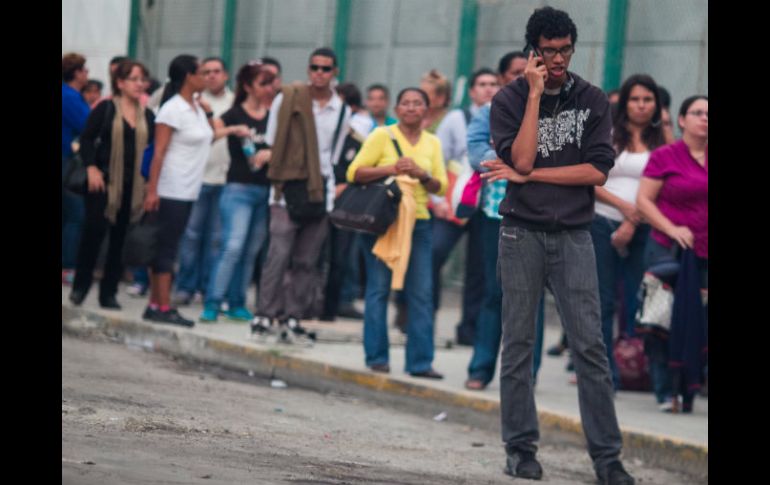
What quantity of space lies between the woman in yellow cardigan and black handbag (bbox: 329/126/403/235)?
0.23ft

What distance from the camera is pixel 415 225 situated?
10.2m

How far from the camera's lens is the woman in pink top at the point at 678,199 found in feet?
30.7

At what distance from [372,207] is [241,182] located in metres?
2.78

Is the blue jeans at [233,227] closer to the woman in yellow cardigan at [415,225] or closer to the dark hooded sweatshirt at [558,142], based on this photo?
the woman in yellow cardigan at [415,225]

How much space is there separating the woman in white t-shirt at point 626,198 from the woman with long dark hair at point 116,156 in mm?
3923

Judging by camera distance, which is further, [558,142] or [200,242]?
[200,242]

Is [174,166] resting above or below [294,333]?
above

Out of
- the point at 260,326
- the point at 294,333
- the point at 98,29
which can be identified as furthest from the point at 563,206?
the point at 98,29

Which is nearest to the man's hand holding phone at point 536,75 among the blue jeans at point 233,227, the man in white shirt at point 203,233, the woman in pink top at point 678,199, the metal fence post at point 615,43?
the woman in pink top at point 678,199

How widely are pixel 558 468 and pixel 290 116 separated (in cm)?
404

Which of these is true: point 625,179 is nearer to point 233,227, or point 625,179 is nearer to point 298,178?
point 298,178
